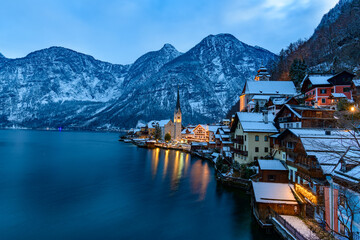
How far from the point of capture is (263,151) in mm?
34812

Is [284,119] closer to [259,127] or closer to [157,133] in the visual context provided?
[259,127]

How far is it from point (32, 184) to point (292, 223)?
135ft

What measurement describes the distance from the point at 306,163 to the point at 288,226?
273 inches

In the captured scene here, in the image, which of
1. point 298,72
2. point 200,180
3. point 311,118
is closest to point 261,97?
point 298,72

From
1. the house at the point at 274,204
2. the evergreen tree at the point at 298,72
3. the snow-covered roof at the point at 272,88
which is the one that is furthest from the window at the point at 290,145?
the evergreen tree at the point at 298,72

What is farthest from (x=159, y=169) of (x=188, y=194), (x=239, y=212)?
(x=239, y=212)

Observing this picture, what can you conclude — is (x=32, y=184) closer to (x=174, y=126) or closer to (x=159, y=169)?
(x=159, y=169)

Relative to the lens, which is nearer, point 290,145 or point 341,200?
point 341,200

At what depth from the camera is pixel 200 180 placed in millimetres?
39250

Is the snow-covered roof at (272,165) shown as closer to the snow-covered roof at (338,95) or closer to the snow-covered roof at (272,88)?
the snow-covered roof at (338,95)

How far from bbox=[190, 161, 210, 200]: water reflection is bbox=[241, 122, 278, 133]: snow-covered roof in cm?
1192

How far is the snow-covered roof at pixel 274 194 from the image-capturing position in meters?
19.7

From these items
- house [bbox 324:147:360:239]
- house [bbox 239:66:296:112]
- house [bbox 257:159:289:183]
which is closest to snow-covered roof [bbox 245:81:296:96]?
house [bbox 239:66:296:112]

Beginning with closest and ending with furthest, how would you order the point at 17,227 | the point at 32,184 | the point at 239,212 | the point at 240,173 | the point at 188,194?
the point at 17,227 < the point at 239,212 < the point at 188,194 < the point at 240,173 < the point at 32,184
